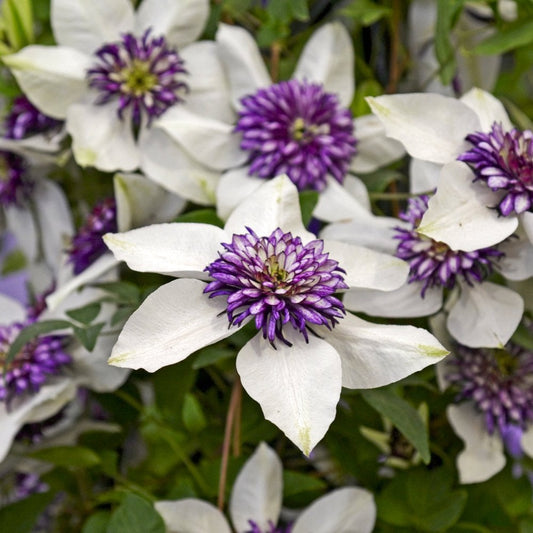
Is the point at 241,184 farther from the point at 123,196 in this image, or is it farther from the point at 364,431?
the point at 364,431

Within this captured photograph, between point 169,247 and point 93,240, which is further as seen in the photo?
point 93,240

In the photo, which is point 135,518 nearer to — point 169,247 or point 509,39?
point 169,247

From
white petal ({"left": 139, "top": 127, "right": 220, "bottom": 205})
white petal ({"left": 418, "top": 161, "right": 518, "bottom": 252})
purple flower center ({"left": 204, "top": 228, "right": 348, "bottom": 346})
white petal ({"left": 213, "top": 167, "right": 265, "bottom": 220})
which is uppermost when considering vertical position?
white petal ({"left": 418, "top": 161, "right": 518, "bottom": 252})

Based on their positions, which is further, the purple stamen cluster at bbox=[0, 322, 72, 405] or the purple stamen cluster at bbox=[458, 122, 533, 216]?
the purple stamen cluster at bbox=[0, 322, 72, 405]

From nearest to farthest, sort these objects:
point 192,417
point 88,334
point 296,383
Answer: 1. point 296,383
2. point 88,334
3. point 192,417

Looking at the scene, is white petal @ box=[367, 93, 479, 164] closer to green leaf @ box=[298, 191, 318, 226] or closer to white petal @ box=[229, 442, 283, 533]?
green leaf @ box=[298, 191, 318, 226]

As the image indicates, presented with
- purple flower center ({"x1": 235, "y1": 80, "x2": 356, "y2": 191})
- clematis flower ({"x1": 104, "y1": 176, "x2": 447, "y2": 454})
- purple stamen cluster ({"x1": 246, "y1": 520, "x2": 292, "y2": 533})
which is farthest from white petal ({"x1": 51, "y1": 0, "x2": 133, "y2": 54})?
purple stamen cluster ({"x1": 246, "y1": 520, "x2": 292, "y2": 533})

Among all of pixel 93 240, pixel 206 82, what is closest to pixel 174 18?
pixel 206 82

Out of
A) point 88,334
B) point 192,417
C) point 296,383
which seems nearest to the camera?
point 296,383
